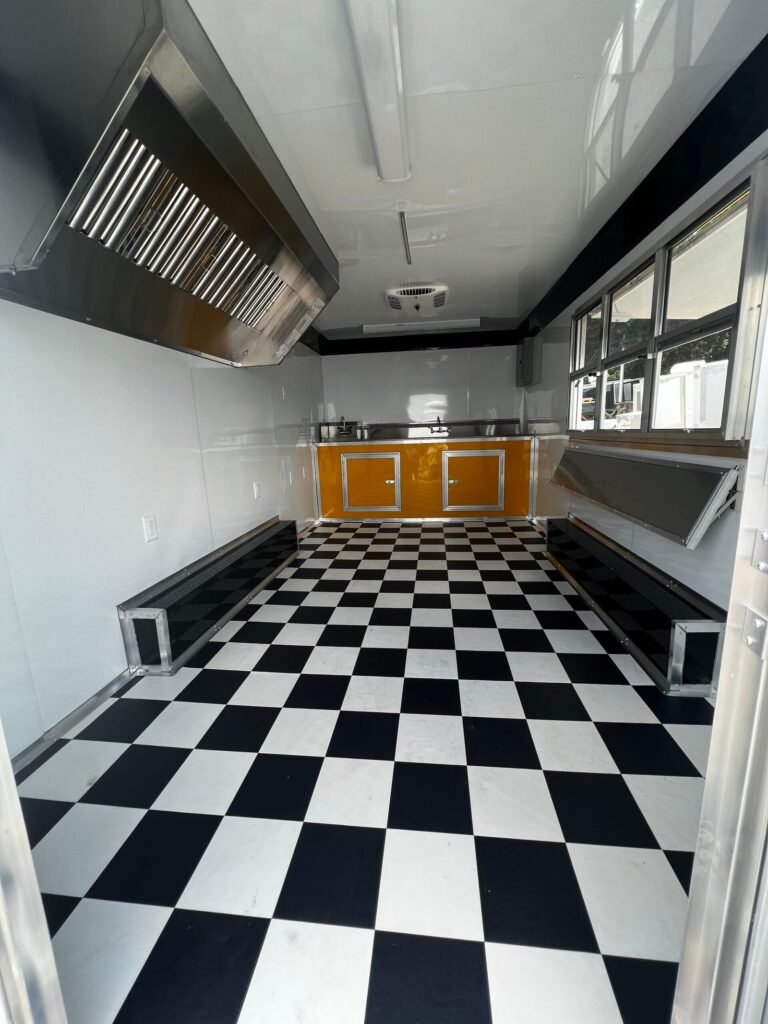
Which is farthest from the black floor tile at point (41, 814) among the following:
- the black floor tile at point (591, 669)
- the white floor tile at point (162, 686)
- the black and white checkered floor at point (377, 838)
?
the black floor tile at point (591, 669)

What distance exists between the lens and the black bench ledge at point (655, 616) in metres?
1.71

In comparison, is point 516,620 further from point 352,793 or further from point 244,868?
point 244,868

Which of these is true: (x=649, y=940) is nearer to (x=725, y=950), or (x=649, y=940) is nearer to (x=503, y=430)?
(x=725, y=950)

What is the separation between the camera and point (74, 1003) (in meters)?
0.86

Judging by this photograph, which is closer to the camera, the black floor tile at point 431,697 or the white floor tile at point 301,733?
the white floor tile at point 301,733

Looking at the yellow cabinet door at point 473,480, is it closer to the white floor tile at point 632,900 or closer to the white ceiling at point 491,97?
the white ceiling at point 491,97

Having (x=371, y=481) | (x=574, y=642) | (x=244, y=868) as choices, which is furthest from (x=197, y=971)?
(x=371, y=481)

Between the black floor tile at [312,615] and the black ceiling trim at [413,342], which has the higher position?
the black ceiling trim at [413,342]

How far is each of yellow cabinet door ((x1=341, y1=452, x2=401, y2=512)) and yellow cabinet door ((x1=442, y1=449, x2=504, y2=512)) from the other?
60cm

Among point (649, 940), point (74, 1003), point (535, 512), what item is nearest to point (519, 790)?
point (649, 940)

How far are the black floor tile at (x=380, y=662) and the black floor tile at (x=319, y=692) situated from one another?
4.4 inches

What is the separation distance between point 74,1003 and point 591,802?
1.34 metres

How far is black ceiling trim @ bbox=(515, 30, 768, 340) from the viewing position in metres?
1.39

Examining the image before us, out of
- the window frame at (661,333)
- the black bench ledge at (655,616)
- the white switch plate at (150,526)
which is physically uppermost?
the window frame at (661,333)
